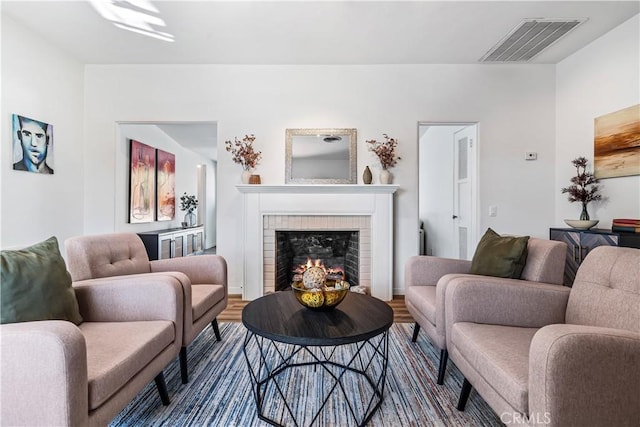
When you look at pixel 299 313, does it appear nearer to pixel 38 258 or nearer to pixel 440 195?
pixel 38 258

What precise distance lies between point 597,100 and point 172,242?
5485 mm

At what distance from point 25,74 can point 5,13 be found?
0.48 meters

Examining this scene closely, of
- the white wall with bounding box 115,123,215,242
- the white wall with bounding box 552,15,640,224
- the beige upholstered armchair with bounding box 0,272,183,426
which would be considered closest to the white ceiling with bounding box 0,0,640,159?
the white wall with bounding box 552,15,640,224

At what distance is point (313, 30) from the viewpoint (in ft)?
9.40

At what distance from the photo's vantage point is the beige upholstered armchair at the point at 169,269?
71.4 inches

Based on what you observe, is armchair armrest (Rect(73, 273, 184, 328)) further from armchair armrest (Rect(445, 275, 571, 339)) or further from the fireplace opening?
the fireplace opening

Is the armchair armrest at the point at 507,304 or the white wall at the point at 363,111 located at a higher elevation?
the white wall at the point at 363,111

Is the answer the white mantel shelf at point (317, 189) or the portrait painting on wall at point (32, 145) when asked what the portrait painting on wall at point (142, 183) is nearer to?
the portrait painting on wall at point (32, 145)

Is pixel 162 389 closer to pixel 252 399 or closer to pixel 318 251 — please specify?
pixel 252 399

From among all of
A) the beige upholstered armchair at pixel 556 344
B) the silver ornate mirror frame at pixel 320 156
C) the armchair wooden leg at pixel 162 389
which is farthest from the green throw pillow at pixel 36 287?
the silver ornate mirror frame at pixel 320 156

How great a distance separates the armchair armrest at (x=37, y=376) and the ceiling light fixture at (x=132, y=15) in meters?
2.65

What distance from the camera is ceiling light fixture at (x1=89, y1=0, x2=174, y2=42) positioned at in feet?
8.28

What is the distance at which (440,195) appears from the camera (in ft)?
16.6

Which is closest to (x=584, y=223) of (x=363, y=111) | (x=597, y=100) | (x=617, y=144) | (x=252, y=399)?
(x=617, y=144)
